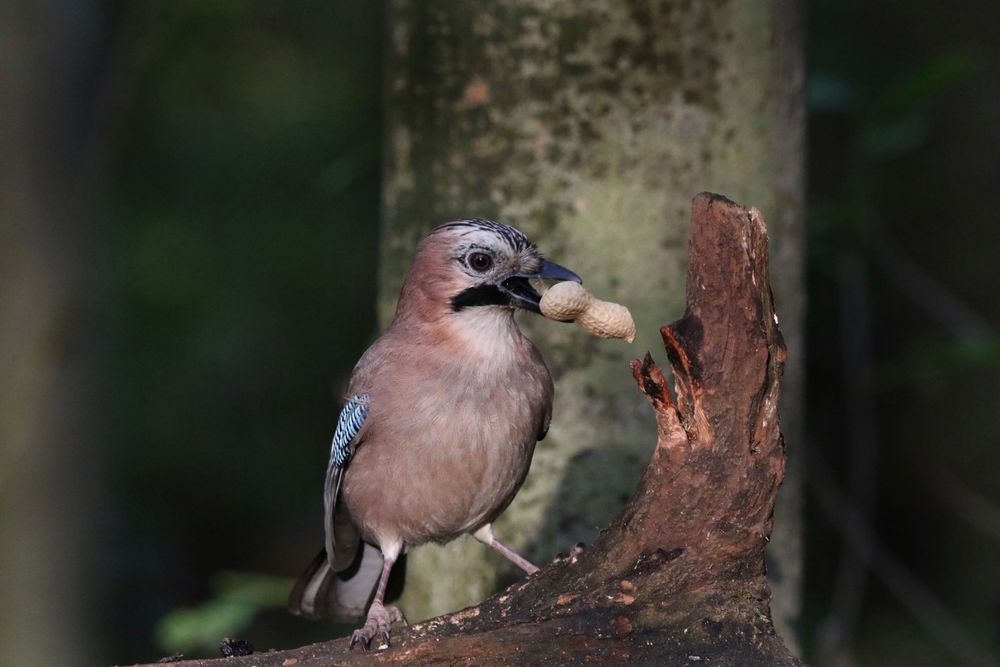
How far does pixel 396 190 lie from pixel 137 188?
254 inches

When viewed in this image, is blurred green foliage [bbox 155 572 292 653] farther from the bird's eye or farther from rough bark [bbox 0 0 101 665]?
the bird's eye

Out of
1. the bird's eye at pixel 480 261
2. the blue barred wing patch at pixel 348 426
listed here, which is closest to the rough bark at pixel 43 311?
the blue barred wing patch at pixel 348 426

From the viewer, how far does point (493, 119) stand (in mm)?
3797

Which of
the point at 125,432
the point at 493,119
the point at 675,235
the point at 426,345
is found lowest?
the point at 125,432

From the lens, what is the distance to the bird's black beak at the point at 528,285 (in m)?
3.56

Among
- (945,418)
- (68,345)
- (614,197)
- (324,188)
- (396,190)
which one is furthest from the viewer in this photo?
(324,188)

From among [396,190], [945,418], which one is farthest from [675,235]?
[945,418]

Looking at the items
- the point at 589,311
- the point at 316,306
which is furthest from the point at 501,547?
the point at 316,306

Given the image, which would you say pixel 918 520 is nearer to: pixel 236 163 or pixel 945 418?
pixel 945 418

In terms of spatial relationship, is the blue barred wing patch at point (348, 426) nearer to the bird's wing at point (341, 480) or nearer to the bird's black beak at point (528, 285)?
the bird's wing at point (341, 480)

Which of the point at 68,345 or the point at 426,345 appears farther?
the point at 68,345

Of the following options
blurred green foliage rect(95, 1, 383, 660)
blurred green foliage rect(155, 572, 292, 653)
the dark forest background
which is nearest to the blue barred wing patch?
the dark forest background

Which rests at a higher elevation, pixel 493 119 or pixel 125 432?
pixel 493 119

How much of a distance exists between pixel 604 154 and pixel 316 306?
5734 mm
